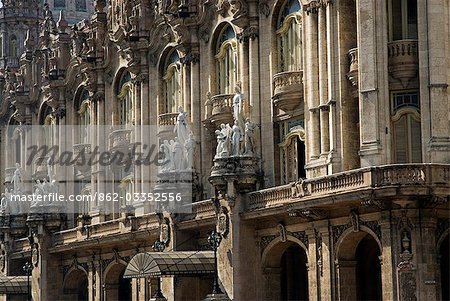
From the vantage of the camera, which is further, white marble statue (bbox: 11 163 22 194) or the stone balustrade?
white marble statue (bbox: 11 163 22 194)

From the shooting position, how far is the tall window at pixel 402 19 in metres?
54.5

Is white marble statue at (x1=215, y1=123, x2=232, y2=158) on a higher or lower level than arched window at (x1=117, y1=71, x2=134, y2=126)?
lower

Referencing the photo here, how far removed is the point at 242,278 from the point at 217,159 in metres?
5.89

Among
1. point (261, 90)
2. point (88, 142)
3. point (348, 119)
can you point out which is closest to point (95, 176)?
point (88, 142)

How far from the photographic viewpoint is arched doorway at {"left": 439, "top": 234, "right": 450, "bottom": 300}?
54.1m

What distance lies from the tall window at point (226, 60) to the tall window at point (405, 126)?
14309 mm

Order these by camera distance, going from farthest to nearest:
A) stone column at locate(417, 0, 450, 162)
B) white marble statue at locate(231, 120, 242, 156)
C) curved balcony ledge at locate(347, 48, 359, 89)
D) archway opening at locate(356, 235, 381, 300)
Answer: white marble statue at locate(231, 120, 242, 156) < archway opening at locate(356, 235, 381, 300) < curved balcony ledge at locate(347, 48, 359, 89) < stone column at locate(417, 0, 450, 162)

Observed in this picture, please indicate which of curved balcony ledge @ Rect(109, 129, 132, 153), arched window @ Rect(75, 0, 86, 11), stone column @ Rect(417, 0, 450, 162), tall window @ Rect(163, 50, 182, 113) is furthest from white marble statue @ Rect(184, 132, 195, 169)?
arched window @ Rect(75, 0, 86, 11)

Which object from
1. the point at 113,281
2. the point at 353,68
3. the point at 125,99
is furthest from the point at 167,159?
the point at 353,68

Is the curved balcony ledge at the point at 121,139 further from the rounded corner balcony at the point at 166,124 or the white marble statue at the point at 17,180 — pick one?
the white marble statue at the point at 17,180

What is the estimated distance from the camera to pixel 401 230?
5181cm

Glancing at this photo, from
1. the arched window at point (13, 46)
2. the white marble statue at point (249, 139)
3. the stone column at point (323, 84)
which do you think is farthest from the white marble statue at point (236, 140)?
the arched window at point (13, 46)

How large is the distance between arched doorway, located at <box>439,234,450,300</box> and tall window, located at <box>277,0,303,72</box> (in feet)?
39.0

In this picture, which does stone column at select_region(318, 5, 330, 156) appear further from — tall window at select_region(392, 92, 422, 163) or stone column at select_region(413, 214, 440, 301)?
stone column at select_region(413, 214, 440, 301)
